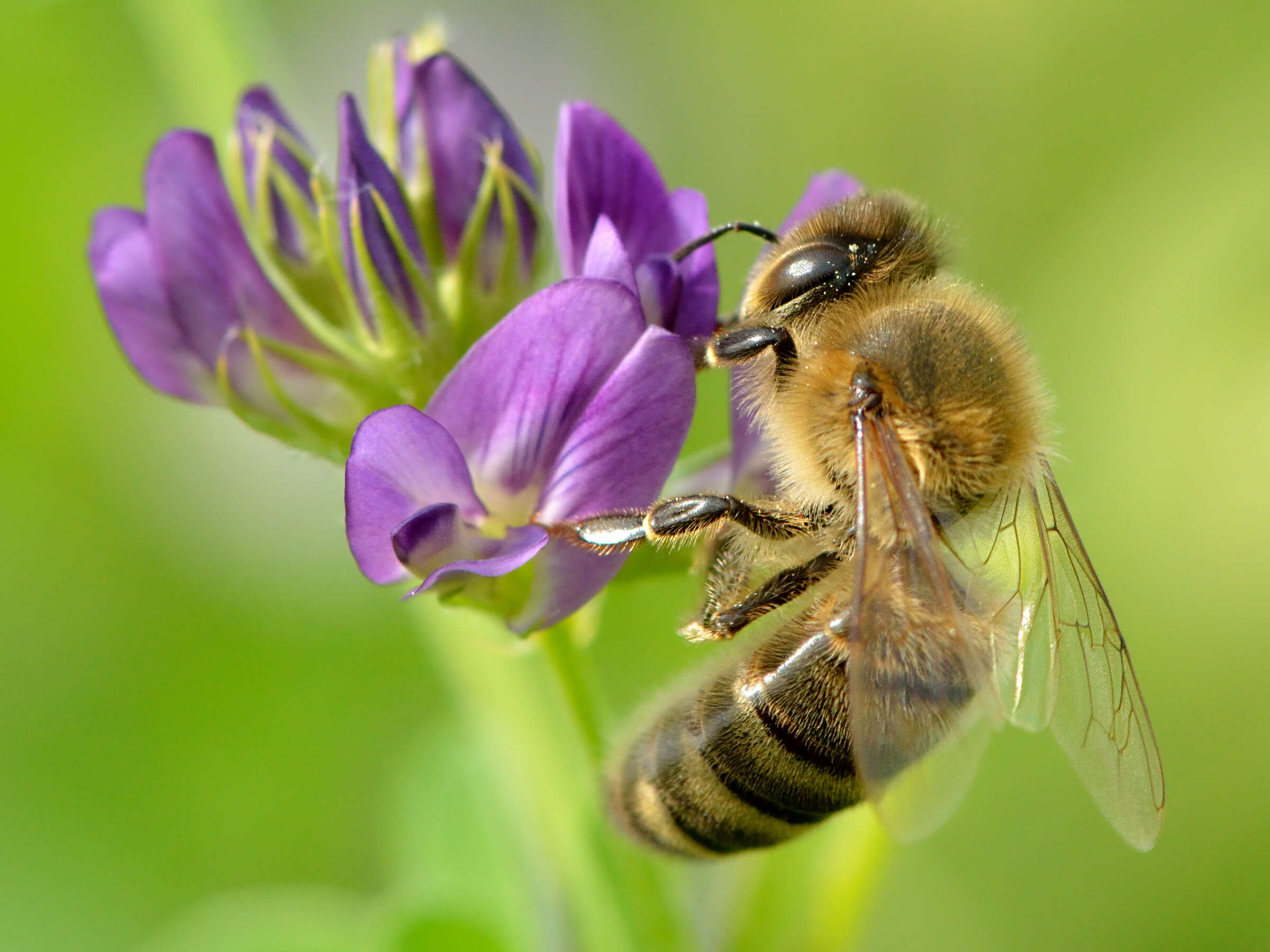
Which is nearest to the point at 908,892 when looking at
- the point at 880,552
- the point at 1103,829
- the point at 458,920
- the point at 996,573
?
the point at 1103,829

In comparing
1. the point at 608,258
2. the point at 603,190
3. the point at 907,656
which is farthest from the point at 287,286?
the point at 907,656

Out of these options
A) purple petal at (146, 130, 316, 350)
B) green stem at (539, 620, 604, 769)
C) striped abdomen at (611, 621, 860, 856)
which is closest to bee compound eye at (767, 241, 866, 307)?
striped abdomen at (611, 621, 860, 856)

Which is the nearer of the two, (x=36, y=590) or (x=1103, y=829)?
(x=1103, y=829)

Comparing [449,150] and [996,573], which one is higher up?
[449,150]

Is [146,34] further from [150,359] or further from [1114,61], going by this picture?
[1114,61]

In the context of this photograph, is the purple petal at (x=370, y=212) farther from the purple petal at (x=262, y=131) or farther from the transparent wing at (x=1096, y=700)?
the transparent wing at (x=1096, y=700)

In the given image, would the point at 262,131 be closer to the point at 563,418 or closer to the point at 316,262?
the point at 316,262

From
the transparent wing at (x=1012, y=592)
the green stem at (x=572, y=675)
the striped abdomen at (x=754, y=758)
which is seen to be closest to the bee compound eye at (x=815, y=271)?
the transparent wing at (x=1012, y=592)
